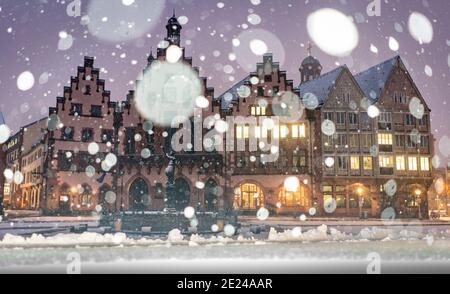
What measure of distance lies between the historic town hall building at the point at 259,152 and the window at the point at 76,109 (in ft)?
0.31

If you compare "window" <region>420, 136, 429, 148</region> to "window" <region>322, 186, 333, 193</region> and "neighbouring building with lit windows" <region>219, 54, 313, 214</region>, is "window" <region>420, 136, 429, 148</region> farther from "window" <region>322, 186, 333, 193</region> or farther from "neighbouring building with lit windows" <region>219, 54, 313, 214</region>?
"neighbouring building with lit windows" <region>219, 54, 313, 214</region>

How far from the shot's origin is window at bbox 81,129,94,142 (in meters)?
35.1

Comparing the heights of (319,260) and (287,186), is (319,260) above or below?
below

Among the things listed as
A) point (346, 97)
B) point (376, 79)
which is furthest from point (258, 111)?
point (376, 79)

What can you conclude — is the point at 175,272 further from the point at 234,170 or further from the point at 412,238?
the point at 234,170

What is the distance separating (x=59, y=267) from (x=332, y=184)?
29.0 m

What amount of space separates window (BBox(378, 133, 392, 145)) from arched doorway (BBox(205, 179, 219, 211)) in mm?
15025

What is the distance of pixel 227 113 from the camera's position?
3472cm

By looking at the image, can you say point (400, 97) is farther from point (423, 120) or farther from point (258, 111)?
point (258, 111)

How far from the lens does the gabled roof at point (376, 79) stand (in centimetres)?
3706

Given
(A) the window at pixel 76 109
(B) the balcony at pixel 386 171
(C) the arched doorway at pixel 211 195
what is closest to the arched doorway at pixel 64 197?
(A) the window at pixel 76 109

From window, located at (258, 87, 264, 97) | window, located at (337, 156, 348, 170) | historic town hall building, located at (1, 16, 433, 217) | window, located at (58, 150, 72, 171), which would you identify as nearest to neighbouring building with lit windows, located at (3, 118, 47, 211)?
historic town hall building, located at (1, 16, 433, 217)
